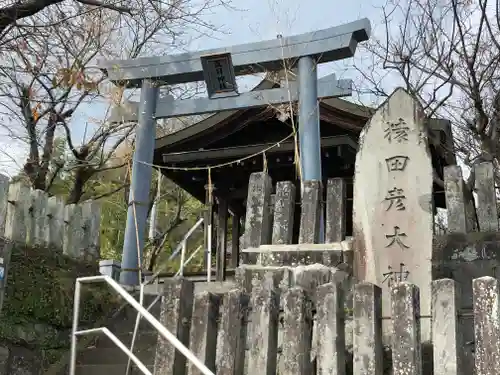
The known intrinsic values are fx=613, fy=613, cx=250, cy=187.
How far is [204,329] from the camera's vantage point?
4.46m

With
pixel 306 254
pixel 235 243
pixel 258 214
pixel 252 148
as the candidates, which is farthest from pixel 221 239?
pixel 306 254

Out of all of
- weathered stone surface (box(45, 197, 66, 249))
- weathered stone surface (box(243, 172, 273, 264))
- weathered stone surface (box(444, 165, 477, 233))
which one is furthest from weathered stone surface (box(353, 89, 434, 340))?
weathered stone surface (box(45, 197, 66, 249))

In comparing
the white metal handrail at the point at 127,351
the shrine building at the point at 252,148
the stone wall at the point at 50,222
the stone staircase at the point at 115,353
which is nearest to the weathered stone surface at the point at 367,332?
the white metal handrail at the point at 127,351

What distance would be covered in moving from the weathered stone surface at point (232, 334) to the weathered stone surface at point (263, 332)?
61mm

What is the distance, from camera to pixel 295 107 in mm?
10320

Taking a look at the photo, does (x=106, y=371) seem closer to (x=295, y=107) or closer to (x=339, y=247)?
(x=339, y=247)

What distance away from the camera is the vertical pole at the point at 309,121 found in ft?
29.4

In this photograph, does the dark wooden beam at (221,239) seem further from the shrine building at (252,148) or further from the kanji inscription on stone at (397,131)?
the kanji inscription on stone at (397,131)

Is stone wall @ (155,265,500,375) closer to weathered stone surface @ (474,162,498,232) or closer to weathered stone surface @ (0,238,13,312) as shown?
weathered stone surface @ (0,238,13,312)

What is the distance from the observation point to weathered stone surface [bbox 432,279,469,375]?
3916 mm

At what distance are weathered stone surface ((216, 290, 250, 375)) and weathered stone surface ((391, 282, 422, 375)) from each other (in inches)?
43.2

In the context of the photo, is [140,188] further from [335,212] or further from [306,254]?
[306,254]

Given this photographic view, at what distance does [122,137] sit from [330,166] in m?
5.36

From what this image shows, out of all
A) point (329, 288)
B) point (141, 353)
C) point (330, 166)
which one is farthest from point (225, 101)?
point (329, 288)
